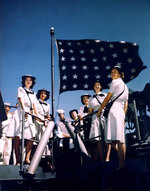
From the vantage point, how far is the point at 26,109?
539 centimetres

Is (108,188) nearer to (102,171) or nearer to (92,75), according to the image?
(102,171)

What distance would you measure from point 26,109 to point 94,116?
143 cm

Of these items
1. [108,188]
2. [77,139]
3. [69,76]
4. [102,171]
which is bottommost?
[108,188]

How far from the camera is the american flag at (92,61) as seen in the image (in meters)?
7.39

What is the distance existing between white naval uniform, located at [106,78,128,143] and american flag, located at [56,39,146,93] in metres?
2.81

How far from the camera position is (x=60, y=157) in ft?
17.4

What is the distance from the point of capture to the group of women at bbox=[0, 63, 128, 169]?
14.5 ft

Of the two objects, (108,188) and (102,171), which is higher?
(102,171)

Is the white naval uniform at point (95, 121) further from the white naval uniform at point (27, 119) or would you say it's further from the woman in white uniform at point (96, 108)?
the white naval uniform at point (27, 119)

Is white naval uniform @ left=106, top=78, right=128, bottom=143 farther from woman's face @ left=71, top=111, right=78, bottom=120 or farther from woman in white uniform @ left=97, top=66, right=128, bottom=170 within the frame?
woman's face @ left=71, top=111, right=78, bottom=120

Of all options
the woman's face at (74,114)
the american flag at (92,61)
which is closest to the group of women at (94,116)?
the woman's face at (74,114)

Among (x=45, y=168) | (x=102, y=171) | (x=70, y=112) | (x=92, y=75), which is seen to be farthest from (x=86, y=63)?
(x=102, y=171)

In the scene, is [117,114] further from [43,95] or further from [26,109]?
[43,95]

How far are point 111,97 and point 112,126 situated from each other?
19.9 inches
